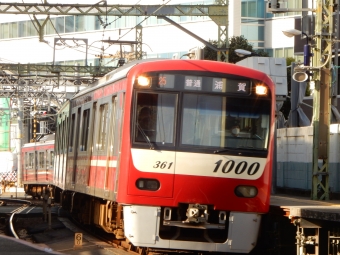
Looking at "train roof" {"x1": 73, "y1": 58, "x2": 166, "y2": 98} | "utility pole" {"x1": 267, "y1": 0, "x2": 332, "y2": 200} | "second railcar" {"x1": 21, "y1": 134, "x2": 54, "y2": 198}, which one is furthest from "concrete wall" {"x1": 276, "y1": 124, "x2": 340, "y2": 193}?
"second railcar" {"x1": 21, "y1": 134, "x2": 54, "y2": 198}

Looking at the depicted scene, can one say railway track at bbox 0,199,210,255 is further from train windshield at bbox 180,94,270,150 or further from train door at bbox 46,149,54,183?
train door at bbox 46,149,54,183

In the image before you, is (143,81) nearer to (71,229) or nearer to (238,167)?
(238,167)

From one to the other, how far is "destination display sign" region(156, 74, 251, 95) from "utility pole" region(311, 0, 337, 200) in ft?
20.0

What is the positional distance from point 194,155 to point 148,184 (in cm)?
76

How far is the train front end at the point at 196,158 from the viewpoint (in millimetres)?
12109

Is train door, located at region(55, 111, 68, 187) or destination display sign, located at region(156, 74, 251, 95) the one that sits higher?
destination display sign, located at region(156, 74, 251, 95)

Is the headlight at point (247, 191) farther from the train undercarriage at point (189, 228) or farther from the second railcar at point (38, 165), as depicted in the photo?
the second railcar at point (38, 165)

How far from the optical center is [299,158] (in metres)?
23.0

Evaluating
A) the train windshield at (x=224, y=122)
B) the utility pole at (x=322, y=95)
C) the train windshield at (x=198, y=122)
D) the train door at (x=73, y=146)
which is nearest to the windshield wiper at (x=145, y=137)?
the train windshield at (x=198, y=122)

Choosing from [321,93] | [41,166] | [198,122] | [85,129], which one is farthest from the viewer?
[41,166]

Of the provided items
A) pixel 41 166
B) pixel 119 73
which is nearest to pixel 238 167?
pixel 119 73

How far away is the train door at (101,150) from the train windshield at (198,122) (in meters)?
1.50

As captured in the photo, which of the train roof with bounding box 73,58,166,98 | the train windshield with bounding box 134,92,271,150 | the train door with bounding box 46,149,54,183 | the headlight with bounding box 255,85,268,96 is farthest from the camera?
the train door with bounding box 46,149,54,183

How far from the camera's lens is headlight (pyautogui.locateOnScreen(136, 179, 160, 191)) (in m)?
12.1
